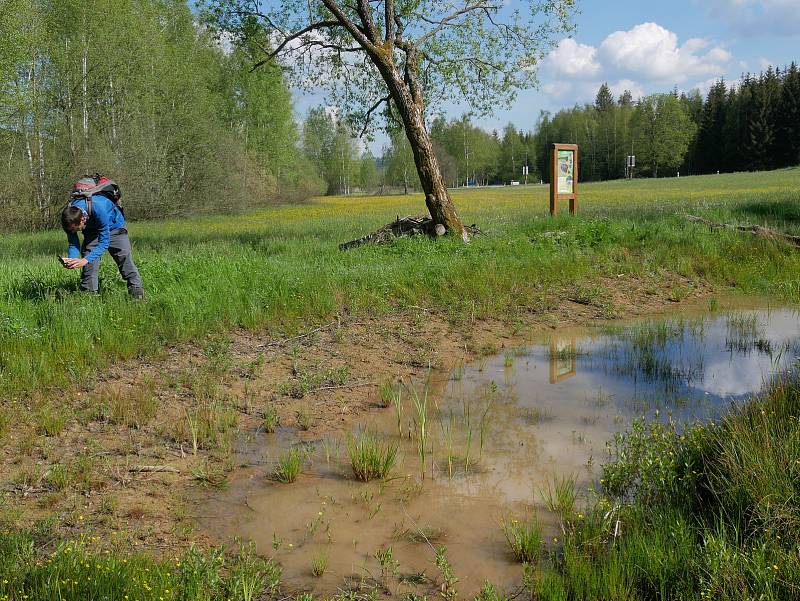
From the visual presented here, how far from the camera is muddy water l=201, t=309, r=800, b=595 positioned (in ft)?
12.8

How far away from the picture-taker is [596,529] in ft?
12.6

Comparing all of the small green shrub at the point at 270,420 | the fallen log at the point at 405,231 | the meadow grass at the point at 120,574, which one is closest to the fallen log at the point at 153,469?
the small green shrub at the point at 270,420

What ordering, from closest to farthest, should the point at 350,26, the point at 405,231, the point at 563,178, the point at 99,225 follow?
the point at 99,225, the point at 350,26, the point at 405,231, the point at 563,178

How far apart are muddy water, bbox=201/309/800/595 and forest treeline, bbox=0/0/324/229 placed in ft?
43.2

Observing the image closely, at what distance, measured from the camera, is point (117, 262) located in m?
8.93

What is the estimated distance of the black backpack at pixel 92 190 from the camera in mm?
8281

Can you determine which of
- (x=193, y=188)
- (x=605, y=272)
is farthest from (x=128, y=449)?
(x=193, y=188)

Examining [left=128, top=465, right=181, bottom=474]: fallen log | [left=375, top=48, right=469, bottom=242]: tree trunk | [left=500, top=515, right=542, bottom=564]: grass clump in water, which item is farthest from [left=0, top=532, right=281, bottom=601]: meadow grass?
[left=375, top=48, right=469, bottom=242]: tree trunk

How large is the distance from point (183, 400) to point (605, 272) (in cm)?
853

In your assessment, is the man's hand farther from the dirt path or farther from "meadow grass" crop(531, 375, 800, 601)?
"meadow grass" crop(531, 375, 800, 601)

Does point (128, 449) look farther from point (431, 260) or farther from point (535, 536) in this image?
point (431, 260)

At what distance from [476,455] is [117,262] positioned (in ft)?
20.0

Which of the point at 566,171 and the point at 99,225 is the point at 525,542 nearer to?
the point at 99,225

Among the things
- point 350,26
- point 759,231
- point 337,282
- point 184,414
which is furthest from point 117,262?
point 759,231
